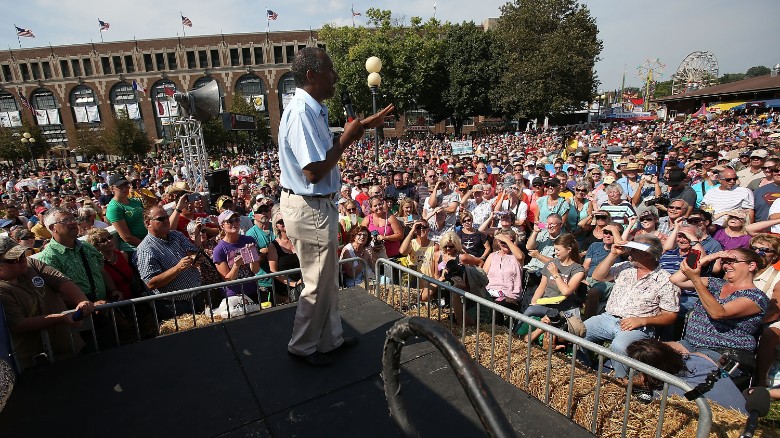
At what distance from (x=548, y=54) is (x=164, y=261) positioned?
37.5 meters

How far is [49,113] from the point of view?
5709cm

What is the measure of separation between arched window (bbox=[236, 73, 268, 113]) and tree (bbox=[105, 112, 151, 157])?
19.4m

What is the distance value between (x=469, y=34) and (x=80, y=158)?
50474 millimetres

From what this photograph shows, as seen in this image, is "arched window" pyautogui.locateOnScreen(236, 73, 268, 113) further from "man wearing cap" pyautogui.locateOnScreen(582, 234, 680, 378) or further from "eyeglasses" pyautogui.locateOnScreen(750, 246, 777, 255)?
"eyeglasses" pyautogui.locateOnScreen(750, 246, 777, 255)

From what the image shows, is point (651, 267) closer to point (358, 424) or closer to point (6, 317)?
point (358, 424)

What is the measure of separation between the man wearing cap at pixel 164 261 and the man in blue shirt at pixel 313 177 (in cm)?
229

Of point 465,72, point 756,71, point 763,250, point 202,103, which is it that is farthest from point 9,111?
point 756,71

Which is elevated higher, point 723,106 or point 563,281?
point 723,106

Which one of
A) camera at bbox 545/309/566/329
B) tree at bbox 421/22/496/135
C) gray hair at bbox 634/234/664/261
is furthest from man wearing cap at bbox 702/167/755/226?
tree at bbox 421/22/496/135

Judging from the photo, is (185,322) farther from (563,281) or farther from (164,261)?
(563,281)

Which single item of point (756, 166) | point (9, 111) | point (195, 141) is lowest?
point (756, 166)

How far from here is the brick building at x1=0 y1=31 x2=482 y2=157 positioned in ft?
181

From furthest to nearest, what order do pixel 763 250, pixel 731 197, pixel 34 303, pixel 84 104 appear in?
pixel 84 104 → pixel 731 197 → pixel 763 250 → pixel 34 303

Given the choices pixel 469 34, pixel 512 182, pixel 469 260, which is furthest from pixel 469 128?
pixel 469 260
